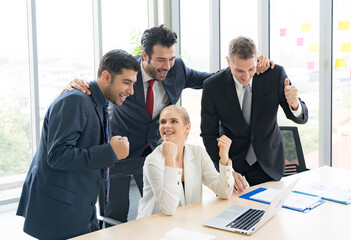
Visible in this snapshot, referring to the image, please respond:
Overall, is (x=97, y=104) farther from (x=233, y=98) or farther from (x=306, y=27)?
(x=306, y=27)

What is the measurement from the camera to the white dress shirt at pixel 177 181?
2113 mm

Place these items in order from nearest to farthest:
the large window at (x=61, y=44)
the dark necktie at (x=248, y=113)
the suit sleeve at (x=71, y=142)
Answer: the suit sleeve at (x=71, y=142)
the dark necktie at (x=248, y=113)
the large window at (x=61, y=44)

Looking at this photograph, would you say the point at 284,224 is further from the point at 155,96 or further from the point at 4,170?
the point at 4,170

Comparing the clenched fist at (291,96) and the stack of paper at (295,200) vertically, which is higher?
the clenched fist at (291,96)

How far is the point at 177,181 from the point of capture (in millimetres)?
2154

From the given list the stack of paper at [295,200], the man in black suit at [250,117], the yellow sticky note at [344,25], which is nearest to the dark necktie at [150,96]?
the man in black suit at [250,117]

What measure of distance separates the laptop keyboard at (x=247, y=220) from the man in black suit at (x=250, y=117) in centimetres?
64

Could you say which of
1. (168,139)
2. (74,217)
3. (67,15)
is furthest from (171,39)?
Result: (67,15)

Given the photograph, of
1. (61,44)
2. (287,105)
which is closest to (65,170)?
(287,105)

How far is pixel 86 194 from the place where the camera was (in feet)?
6.89

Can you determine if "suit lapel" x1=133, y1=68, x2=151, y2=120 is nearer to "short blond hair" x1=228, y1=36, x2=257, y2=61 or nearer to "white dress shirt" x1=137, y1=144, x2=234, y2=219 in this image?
"white dress shirt" x1=137, y1=144, x2=234, y2=219

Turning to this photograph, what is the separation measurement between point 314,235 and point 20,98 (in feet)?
12.8

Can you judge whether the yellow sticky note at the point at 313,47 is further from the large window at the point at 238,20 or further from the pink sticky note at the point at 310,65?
the large window at the point at 238,20

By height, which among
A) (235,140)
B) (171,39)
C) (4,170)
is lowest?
(4,170)
